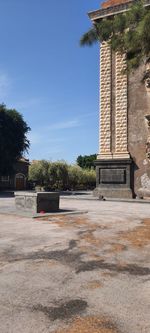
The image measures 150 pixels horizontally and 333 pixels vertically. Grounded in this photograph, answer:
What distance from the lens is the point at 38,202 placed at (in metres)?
13.9

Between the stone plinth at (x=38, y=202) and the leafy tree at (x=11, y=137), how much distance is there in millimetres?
26017

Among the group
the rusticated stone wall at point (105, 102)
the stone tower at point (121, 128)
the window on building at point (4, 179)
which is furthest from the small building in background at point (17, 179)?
the stone tower at point (121, 128)

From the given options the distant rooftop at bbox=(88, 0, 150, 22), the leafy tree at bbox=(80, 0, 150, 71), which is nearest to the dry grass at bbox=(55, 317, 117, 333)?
the leafy tree at bbox=(80, 0, 150, 71)

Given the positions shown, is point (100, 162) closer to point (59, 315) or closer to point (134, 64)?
point (134, 64)

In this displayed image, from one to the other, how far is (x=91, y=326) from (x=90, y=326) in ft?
0.03

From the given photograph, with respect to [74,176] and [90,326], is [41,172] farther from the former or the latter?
[90,326]

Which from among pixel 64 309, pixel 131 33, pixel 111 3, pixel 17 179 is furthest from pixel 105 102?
pixel 17 179

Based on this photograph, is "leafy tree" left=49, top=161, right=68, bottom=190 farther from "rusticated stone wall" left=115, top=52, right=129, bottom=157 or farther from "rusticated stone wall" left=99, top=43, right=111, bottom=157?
"rusticated stone wall" left=115, top=52, right=129, bottom=157

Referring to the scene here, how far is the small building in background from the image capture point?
175 ft

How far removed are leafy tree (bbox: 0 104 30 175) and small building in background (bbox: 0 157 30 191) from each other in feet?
30.7

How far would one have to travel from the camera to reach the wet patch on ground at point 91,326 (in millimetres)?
3541

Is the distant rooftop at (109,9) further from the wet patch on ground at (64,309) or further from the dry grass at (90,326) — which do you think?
the dry grass at (90,326)

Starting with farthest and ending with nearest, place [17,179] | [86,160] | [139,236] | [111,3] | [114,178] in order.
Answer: [86,160]
[17,179]
[111,3]
[114,178]
[139,236]

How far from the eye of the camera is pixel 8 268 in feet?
19.2
